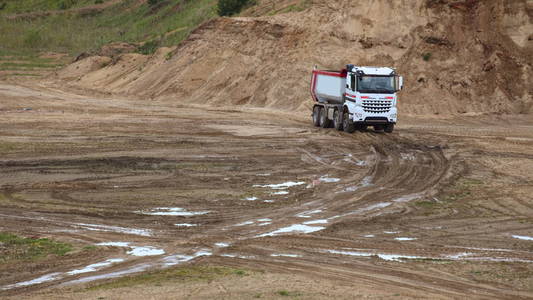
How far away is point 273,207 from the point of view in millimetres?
20422

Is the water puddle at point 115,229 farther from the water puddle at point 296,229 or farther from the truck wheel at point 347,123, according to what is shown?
the truck wheel at point 347,123

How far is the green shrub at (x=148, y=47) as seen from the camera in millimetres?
70250

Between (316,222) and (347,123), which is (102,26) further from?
(316,222)

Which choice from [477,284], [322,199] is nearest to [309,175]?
[322,199]

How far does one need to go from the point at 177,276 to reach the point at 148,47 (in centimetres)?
5998

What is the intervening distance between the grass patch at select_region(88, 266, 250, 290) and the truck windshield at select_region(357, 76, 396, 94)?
22.9 meters

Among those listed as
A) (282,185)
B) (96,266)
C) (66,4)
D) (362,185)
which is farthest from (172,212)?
(66,4)

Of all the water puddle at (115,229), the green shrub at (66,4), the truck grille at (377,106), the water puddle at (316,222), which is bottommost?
the water puddle at (316,222)

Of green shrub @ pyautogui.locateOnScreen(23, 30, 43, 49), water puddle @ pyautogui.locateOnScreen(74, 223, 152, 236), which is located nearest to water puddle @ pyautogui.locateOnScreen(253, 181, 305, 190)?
water puddle @ pyautogui.locateOnScreen(74, 223, 152, 236)

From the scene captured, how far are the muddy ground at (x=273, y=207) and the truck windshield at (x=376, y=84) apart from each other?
6.82 feet

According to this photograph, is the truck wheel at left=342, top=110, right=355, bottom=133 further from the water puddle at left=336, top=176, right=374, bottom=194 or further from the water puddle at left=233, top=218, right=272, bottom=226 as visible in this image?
the water puddle at left=233, top=218, right=272, bottom=226

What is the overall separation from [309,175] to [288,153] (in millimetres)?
4737

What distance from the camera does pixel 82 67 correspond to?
71.8 meters

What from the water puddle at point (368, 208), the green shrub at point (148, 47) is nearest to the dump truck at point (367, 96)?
the water puddle at point (368, 208)
